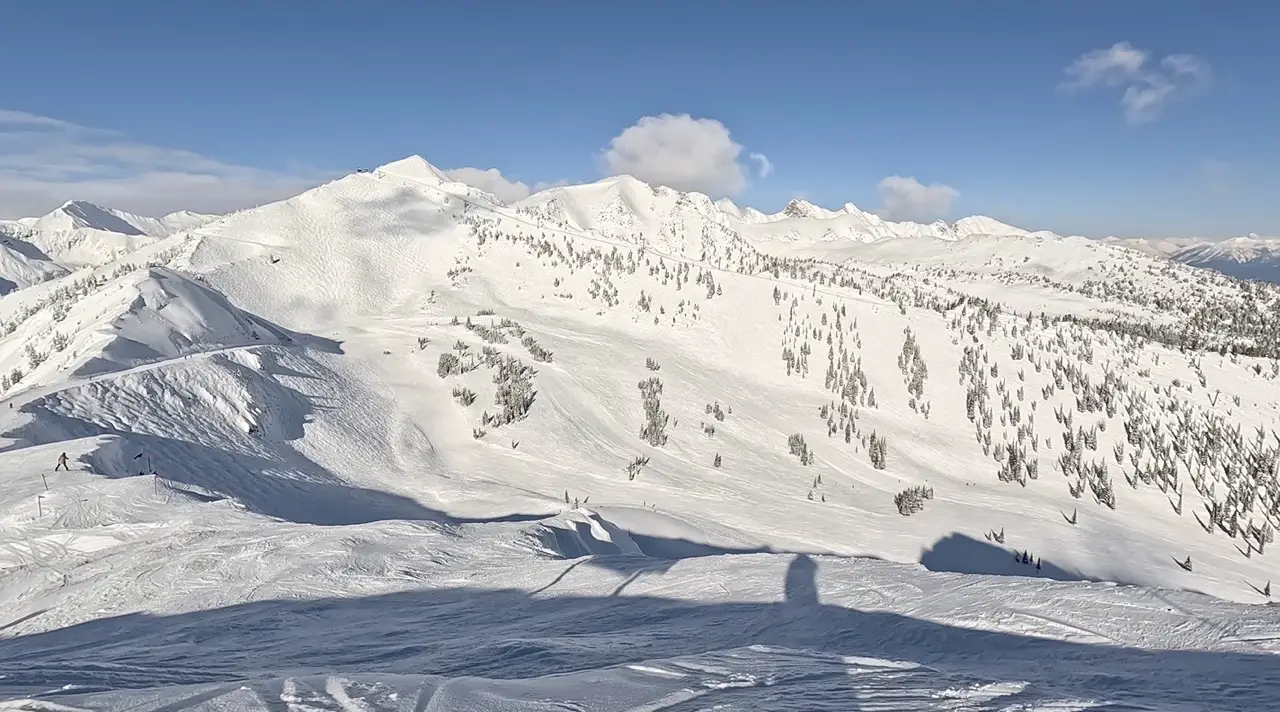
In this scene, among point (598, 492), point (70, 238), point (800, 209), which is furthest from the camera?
point (800, 209)

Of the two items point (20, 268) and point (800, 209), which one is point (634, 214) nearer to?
point (20, 268)

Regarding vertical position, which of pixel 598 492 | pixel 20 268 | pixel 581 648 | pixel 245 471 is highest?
pixel 20 268

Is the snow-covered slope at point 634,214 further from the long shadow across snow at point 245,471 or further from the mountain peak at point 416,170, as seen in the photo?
the long shadow across snow at point 245,471

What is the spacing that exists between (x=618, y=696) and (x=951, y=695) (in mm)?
1704

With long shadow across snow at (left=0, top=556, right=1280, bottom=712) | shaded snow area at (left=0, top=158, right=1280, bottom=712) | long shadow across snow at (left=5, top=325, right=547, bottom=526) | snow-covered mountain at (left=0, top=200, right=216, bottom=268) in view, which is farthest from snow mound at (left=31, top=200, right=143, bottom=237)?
long shadow across snow at (left=0, top=556, right=1280, bottom=712)

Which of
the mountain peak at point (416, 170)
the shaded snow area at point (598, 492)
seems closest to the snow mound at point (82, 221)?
the mountain peak at point (416, 170)

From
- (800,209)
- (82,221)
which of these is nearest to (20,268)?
(82,221)

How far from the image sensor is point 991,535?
510 inches

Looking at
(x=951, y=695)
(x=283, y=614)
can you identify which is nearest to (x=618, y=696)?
(x=951, y=695)

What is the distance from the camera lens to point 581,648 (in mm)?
4531

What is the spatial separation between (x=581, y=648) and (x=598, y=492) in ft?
33.1

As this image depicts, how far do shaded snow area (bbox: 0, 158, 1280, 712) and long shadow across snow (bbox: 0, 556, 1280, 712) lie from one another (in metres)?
0.04

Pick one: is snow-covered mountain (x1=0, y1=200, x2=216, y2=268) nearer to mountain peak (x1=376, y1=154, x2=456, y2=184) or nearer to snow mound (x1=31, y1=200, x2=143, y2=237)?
snow mound (x1=31, y1=200, x2=143, y2=237)

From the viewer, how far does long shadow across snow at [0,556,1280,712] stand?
3400 millimetres
